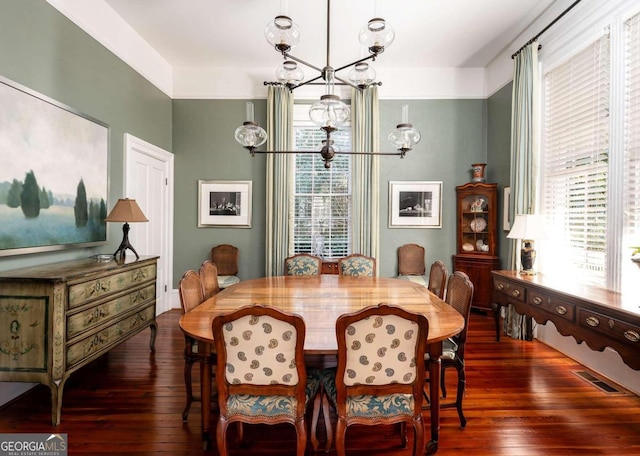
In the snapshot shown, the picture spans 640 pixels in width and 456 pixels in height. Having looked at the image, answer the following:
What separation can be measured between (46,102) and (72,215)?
36.9 inches

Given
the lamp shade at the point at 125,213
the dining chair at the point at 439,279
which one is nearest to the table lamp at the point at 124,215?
the lamp shade at the point at 125,213

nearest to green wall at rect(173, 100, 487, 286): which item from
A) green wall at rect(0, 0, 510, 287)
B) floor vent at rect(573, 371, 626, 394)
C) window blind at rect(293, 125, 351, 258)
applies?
green wall at rect(0, 0, 510, 287)

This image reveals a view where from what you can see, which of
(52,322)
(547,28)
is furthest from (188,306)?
(547,28)

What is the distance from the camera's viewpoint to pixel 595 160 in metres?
3.08

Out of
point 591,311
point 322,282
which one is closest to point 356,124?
point 322,282

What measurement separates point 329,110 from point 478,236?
3540 millimetres

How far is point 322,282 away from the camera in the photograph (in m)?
3.12

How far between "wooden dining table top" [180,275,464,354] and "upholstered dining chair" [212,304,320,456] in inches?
5.7

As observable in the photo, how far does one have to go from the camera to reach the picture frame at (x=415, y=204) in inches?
194

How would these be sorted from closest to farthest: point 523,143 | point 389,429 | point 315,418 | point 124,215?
1. point 315,418
2. point 389,429
3. point 124,215
4. point 523,143

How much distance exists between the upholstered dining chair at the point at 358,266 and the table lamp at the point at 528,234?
4.85ft

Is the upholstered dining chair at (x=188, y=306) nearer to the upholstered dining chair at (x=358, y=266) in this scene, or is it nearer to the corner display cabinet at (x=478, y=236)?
the upholstered dining chair at (x=358, y=266)

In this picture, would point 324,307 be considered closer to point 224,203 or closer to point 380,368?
point 380,368

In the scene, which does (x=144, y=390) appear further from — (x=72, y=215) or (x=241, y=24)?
(x=241, y=24)
